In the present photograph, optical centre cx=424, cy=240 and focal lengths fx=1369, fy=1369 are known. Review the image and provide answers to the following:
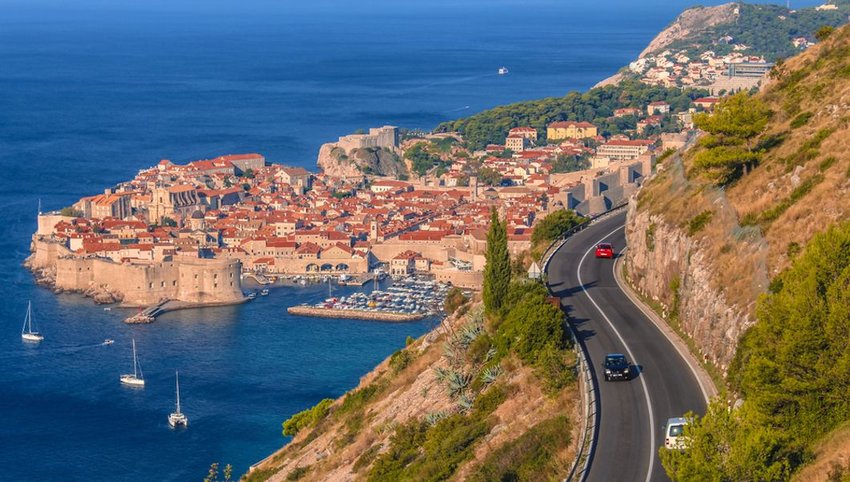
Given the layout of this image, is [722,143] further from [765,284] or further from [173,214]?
[173,214]

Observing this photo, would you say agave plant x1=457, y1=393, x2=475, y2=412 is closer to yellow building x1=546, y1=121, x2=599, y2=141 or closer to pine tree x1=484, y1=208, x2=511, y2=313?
pine tree x1=484, y1=208, x2=511, y2=313

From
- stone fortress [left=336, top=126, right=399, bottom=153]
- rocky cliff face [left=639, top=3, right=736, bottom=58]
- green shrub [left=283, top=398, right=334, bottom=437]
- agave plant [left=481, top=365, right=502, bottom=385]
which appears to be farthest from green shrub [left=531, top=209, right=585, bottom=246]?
rocky cliff face [left=639, top=3, right=736, bottom=58]

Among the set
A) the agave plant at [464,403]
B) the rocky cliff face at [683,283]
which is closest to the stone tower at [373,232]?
the rocky cliff face at [683,283]

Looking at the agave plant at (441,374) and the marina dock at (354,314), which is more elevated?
the agave plant at (441,374)

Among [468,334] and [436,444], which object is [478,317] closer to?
Result: [468,334]

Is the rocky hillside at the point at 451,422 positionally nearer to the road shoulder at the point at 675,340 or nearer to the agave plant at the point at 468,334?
the agave plant at the point at 468,334

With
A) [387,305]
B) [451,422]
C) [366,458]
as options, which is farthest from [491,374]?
[387,305]
